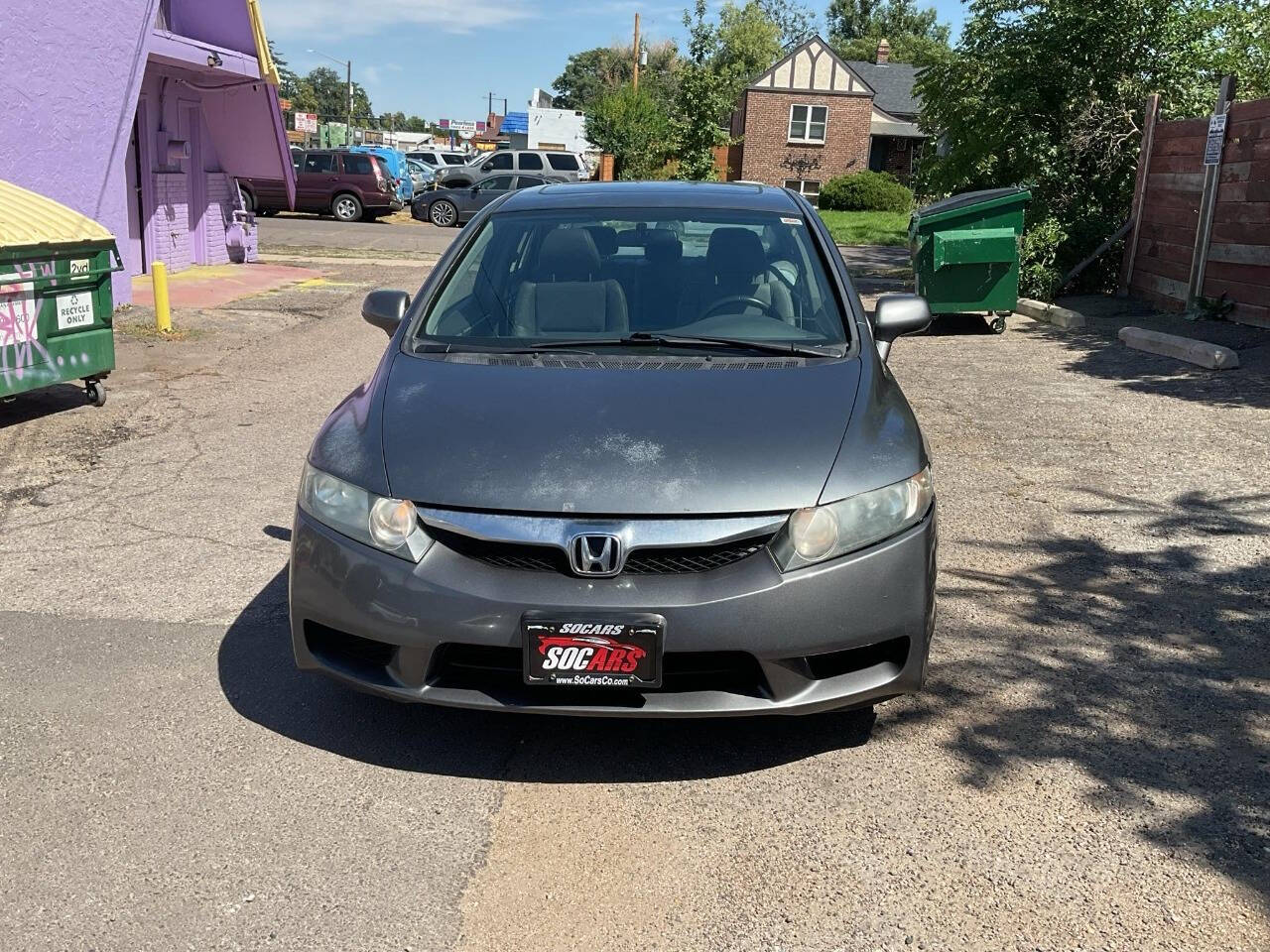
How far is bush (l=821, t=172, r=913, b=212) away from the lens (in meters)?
39.0

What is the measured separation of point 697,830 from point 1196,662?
2.14m

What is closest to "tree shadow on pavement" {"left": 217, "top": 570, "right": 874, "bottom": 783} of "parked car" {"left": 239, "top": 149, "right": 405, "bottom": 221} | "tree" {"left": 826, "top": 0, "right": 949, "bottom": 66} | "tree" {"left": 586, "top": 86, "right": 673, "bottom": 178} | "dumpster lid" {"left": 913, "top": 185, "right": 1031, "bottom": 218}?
"dumpster lid" {"left": 913, "top": 185, "right": 1031, "bottom": 218}

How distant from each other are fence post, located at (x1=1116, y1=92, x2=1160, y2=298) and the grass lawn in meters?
9.52

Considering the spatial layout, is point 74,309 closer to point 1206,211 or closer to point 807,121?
point 1206,211

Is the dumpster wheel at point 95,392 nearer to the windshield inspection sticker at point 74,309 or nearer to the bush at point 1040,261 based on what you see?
the windshield inspection sticker at point 74,309

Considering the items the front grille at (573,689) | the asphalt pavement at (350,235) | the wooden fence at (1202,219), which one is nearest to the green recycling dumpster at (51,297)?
the front grille at (573,689)

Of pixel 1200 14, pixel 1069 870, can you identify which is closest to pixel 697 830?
pixel 1069 870

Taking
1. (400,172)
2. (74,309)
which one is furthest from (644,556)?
(400,172)

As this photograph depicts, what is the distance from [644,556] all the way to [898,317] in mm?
1828

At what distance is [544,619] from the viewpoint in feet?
9.97

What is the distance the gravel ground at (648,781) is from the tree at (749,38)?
241 feet

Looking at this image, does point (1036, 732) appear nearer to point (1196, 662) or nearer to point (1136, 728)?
point (1136, 728)

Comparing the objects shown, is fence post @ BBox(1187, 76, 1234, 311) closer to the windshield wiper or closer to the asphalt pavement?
the windshield wiper

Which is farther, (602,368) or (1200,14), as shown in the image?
(1200,14)
